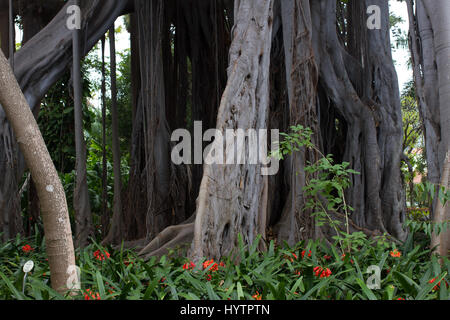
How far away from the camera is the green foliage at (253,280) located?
78.2 inches

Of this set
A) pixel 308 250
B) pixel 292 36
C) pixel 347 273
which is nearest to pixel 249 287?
pixel 347 273

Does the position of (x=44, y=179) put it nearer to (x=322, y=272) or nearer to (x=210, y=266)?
(x=210, y=266)

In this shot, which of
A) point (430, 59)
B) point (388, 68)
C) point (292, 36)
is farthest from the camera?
point (388, 68)

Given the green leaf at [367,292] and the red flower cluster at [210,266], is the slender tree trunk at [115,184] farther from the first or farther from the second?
the green leaf at [367,292]

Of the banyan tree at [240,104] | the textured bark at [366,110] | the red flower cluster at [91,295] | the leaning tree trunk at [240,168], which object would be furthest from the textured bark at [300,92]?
the red flower cluster at [91,295]

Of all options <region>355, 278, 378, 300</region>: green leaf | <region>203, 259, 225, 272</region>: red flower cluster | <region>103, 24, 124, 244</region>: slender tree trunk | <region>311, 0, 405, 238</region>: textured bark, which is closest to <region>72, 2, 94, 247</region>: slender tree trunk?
<region>103, 24, 124, 244</region>: slender tree trunk

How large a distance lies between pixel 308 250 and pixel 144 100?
118 inches

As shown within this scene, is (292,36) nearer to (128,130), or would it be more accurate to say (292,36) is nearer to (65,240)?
(65,240)

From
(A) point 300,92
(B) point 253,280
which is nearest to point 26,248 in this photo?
(B) point 253,280

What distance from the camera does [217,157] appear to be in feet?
9.45

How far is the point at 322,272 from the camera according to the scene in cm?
235

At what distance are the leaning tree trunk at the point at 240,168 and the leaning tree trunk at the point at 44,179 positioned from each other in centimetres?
80

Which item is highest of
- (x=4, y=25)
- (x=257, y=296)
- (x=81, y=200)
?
(x=4, y=25)

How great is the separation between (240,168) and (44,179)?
1316 mm
